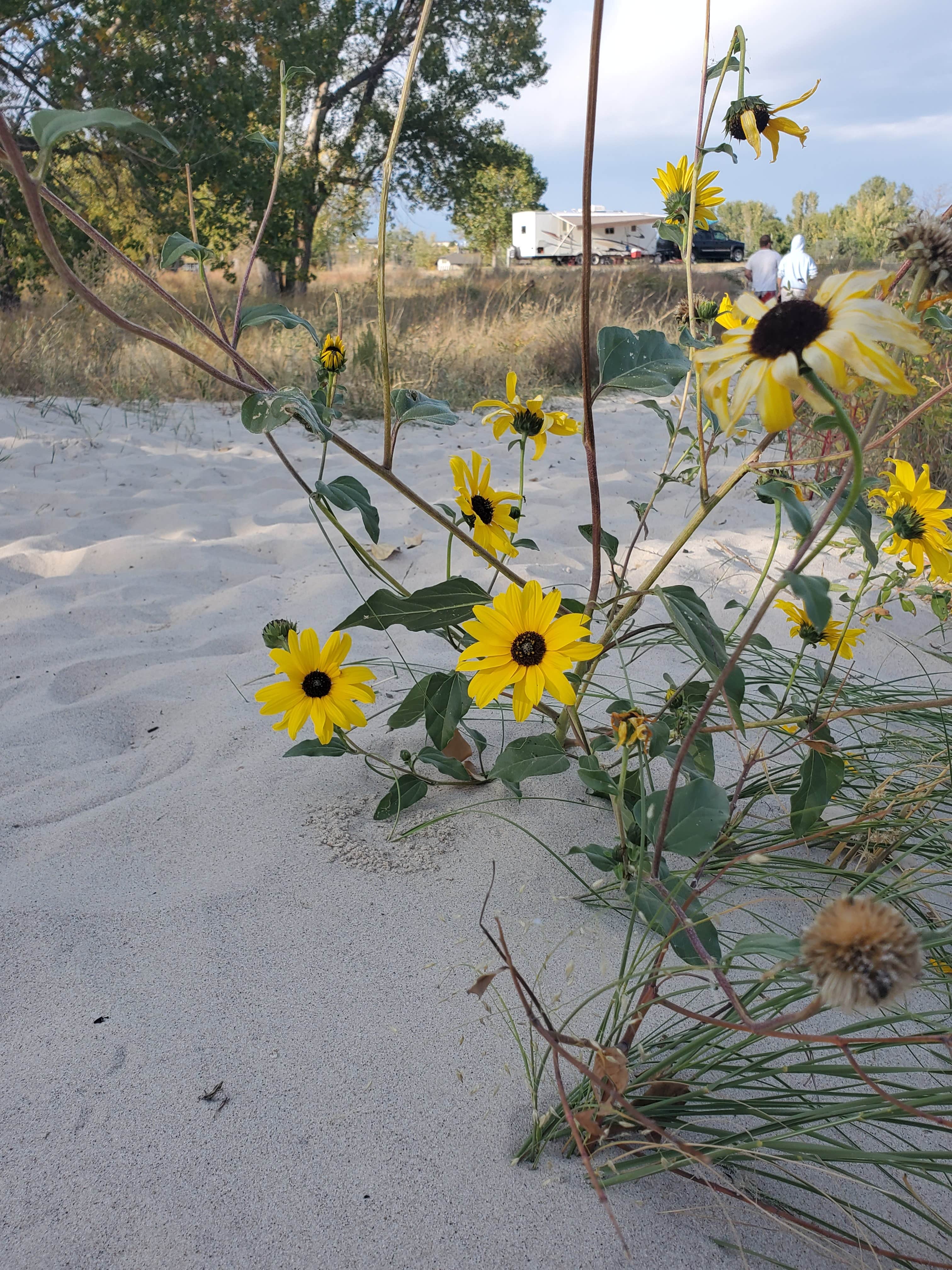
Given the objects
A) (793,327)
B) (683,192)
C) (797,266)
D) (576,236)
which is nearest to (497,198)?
(576,236)

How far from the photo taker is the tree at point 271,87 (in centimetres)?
828

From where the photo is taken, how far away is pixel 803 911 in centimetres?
127

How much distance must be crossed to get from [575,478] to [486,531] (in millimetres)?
2630

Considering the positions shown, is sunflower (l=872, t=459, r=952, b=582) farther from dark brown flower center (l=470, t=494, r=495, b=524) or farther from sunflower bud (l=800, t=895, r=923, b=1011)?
sunflower bud (l=800, t=895, r=923, b=1011)

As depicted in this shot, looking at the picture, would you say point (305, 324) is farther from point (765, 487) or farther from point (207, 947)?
point (207, 947)

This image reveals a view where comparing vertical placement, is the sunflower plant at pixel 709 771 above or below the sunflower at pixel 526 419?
below

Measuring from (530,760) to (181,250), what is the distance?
801mm

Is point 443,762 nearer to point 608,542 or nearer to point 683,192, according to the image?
point 608,542

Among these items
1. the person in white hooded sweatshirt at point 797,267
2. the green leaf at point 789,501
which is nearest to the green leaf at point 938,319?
the green leaf at point 789,501

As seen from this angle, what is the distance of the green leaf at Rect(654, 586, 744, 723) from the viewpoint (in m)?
0.90

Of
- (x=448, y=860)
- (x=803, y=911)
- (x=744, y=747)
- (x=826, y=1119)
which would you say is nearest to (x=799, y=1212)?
(x=826, y=1119)

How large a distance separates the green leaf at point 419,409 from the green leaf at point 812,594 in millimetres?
589

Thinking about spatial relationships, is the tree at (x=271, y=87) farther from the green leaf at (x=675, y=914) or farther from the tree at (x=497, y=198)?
the green leaf at (x=675, y=914)

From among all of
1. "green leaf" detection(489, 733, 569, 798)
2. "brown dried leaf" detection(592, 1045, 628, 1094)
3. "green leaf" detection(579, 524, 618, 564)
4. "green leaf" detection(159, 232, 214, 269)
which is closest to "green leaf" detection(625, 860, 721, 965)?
"brown dried leaf" detection(592, 1045, 628, 1094)
